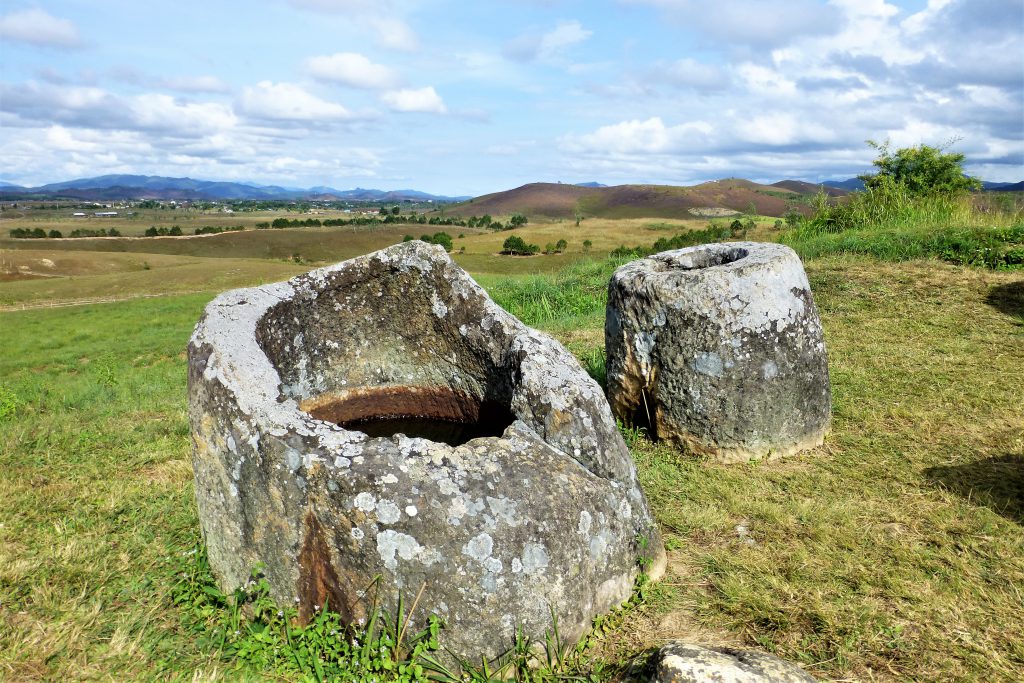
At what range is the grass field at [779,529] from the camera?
161 inches

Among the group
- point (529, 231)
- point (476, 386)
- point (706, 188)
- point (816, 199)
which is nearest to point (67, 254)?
point (529, 231)

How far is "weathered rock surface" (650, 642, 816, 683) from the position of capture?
324cm

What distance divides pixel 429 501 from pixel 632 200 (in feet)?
399

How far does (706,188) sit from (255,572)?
12366 cm

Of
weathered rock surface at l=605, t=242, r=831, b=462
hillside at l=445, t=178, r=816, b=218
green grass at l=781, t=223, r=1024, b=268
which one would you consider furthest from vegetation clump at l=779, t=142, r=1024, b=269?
hillside at l=445, t=178, r=816, b=218

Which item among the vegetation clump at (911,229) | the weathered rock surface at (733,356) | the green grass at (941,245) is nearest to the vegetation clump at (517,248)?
the vegetation clump at (911,229)

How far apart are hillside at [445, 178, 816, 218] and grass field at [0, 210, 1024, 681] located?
82.3 metres

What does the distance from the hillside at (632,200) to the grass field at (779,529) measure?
82267mm

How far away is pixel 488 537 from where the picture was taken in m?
3.80

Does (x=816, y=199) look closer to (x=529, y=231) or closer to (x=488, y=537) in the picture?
(x=488, y=537)

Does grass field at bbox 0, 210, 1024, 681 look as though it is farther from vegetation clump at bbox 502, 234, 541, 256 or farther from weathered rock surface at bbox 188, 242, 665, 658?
vegetation clump at bbox 502, 234, 541, 256

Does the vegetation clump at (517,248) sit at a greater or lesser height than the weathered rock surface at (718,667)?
greater

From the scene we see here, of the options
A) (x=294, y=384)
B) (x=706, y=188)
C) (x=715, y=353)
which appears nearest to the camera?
(x=294, y=384)

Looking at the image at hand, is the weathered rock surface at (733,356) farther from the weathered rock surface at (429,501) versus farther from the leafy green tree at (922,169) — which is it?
the leafy green tree at (922,169)
